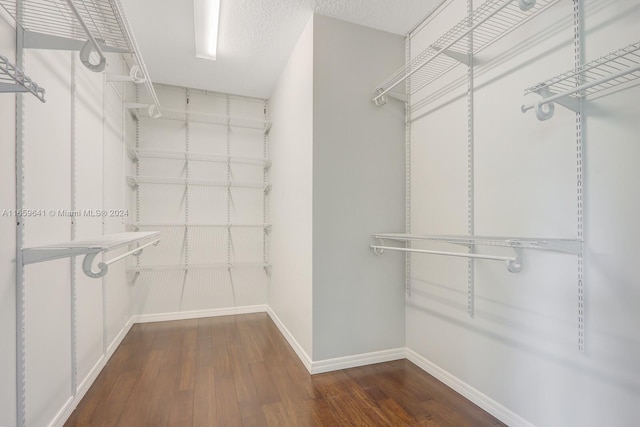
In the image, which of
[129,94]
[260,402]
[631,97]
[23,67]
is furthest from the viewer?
[129,94]

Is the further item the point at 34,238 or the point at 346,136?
the point at 346,136

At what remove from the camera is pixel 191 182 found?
10.9ft

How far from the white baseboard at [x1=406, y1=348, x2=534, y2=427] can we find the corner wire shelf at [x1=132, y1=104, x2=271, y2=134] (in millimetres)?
2745

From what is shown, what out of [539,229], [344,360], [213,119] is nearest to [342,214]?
[344,360]

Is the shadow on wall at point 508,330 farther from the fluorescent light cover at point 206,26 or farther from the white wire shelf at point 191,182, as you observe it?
the fluorescent light cover at point 206,26

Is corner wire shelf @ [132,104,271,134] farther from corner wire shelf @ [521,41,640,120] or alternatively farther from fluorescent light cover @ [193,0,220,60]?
corner wire shelf @ [521,41,640,120]

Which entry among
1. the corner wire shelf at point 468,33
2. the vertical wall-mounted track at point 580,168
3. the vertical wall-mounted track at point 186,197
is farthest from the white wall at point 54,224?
the vertical wall-mounted track at point 580,168

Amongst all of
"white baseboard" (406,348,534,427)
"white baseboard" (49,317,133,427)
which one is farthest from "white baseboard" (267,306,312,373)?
"white baseboard" (49,317,133,427)

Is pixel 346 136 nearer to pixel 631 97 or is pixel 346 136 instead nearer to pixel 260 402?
pixel 631 97

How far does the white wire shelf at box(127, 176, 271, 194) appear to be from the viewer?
3.17 meters

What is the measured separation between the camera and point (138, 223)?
3.14 meters

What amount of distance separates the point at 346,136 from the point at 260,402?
181cm

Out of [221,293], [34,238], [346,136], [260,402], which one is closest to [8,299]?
[34,238]

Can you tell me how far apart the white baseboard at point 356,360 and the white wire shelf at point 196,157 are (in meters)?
2.18
